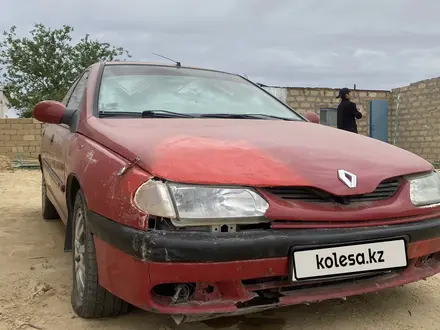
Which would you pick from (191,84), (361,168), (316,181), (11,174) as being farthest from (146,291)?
(11,174)

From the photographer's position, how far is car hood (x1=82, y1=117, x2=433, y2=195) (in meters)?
1.86

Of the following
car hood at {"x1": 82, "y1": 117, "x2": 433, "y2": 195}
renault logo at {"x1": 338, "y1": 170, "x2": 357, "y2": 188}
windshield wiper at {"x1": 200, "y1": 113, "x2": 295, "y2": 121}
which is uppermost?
windshield wiper at {"x1": 200, "y1": 113, "x2": 295, "y2": 121}

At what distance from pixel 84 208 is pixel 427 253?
163cm

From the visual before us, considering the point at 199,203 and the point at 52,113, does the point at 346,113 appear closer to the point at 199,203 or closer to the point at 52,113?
the point at 52,113

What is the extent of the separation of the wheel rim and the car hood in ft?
1.44

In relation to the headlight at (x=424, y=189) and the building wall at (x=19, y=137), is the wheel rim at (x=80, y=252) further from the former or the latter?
the building wall at (x=19, y=137)

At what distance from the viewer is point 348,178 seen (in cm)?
199

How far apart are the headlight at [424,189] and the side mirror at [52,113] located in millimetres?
2025

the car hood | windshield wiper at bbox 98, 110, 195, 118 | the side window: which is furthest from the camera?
the side window

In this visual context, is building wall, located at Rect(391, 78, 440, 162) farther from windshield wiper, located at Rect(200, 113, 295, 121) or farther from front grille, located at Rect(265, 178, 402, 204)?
front grille, located at Rect(265, 178, 402, 204)

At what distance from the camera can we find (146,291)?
1.81 metres

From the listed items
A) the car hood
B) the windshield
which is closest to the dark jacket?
the windshield

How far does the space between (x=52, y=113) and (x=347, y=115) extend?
21.6 ft

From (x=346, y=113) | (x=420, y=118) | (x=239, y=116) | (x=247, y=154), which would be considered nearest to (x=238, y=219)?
(x=247, y=154)
